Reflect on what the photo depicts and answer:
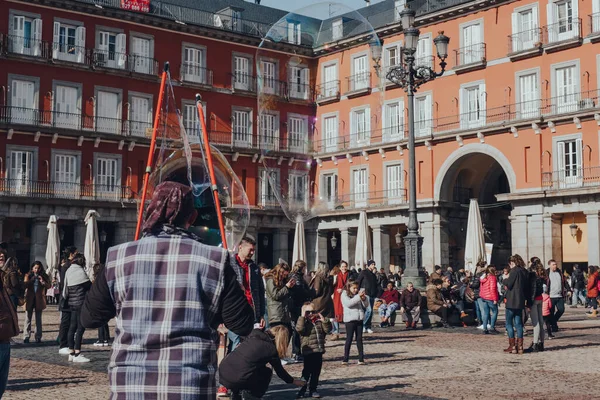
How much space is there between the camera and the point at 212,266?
12.3 feet

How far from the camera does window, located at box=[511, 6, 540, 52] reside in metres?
36.9

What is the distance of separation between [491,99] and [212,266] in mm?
36422

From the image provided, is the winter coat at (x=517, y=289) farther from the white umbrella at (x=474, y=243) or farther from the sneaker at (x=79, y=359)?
the white umbrella at (x=474, y=243)

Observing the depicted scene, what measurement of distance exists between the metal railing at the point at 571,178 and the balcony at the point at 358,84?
38.5ft

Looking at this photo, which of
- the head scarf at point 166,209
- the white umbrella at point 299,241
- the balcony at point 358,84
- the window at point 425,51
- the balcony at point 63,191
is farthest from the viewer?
the balcony at point 358,84

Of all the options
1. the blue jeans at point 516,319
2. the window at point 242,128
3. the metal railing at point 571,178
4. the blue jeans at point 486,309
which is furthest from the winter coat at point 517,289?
the window at point 242,128

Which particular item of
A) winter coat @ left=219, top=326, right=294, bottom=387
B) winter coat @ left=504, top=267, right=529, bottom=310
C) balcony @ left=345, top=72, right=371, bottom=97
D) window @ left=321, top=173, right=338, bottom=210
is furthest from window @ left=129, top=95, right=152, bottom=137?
winter coat @ left=219, top=326, right=294, bottom=387

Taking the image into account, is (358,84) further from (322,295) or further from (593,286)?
(322,295)

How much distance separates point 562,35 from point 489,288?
20.6 meters

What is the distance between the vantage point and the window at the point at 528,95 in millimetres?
36781

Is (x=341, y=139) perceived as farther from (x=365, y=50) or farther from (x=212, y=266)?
(x=212, y=266)

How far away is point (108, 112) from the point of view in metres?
41.1

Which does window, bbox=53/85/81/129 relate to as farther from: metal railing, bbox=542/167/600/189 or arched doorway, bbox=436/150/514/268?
metal railing, bbox=542/167/600/189

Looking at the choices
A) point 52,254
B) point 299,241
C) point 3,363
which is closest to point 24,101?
point 52,254
